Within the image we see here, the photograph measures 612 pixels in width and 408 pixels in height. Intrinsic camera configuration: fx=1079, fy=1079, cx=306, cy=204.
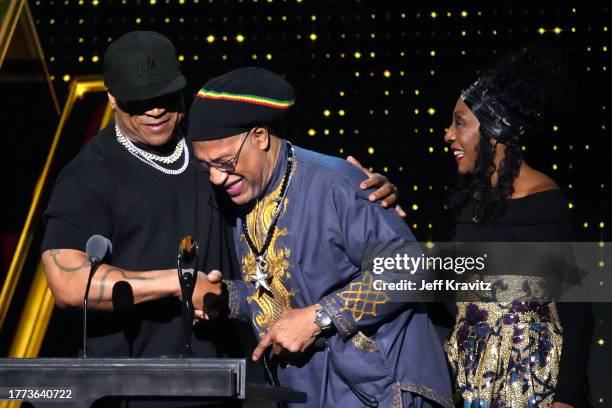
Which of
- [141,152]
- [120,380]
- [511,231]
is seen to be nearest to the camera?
[120,380]

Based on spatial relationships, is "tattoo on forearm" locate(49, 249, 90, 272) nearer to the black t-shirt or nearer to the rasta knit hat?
the black t-shirt

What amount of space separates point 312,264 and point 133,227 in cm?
59

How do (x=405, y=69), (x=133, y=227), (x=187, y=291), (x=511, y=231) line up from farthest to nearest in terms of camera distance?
(x=405, y=69) < (x=511, y=231) < (x=133, y=227) < (x=187, y=291)

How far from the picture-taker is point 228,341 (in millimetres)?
3416

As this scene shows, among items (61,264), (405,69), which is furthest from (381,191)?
(405,69)

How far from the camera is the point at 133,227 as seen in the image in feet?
10.8

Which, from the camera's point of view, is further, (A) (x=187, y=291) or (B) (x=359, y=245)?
(B) (x=359, y=245)

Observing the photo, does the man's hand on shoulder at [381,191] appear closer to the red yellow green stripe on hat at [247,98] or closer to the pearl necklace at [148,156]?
the red yellow green stripe on hat at [247,98]

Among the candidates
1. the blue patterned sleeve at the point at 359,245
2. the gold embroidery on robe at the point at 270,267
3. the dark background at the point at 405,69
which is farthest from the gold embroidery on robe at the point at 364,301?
the dark background at the point at 405,69

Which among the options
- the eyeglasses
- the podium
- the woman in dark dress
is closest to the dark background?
the woman in dark dress

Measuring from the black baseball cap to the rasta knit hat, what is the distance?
27cm

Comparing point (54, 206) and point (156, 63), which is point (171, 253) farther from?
point (156, 63)

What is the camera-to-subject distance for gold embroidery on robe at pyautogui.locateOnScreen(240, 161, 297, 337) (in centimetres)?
314

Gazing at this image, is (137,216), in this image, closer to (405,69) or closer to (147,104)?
(147,104)
